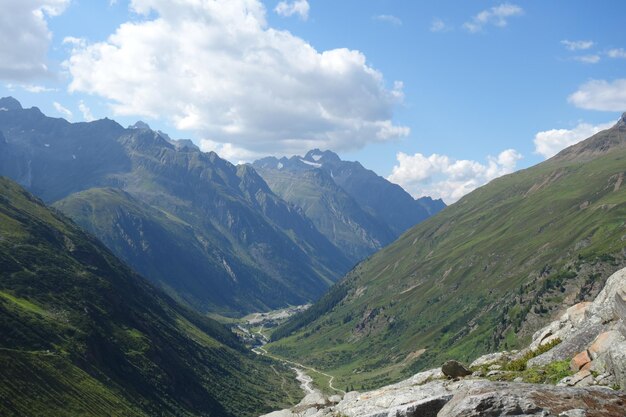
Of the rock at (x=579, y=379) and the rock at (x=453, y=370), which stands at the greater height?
the rock at (x=579, y=379)

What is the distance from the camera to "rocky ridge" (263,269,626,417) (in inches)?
902

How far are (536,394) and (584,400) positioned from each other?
6.48 ft

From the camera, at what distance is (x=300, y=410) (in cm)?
4556

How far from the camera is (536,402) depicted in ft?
75.4

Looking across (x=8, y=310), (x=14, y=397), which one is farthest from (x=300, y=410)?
(x=8, y=310)

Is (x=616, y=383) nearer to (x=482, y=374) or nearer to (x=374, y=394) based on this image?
(x=482, y=374)

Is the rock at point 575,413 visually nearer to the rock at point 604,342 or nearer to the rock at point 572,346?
the rock at point 604,342

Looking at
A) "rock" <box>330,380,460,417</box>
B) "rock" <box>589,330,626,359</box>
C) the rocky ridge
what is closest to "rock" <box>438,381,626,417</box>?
the rocky ridge

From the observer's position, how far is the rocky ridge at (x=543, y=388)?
902 inches

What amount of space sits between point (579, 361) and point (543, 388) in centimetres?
948

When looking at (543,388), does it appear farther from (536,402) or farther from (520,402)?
(520,402)

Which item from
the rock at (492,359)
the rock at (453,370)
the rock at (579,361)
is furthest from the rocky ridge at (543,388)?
the rock at (492,359)

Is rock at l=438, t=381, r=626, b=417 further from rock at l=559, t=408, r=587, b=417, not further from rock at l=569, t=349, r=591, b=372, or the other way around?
rock at l=569, t=349, r=591, b=372

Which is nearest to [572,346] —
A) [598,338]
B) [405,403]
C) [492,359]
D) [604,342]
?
[598,338]
